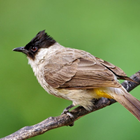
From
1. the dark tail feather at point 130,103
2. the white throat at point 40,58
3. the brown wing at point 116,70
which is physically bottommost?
the dark tail feather at point 130,103

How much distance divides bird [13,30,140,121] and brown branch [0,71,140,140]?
0.25 ft

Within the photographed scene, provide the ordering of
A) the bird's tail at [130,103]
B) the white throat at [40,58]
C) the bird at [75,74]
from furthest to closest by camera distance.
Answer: the white throat at [40,58], the bird at [75,74], the bird's tail at [130,103]

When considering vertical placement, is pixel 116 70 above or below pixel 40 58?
below

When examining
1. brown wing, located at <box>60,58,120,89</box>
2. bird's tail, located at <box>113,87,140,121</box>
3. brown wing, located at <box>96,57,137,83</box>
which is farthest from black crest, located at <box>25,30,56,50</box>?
bird's tail, located at <box>113,87,140,121</box>

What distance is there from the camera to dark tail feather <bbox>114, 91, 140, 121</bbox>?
2555mm

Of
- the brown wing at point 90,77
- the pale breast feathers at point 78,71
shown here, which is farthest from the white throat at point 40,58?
the brown wing at point 90,77

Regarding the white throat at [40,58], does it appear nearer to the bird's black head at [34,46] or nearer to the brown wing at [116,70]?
the bird's black head at [34,46]

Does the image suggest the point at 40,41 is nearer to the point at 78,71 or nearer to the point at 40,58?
the point at 40,58

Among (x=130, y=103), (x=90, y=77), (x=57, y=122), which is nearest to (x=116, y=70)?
(x=90, y=77)

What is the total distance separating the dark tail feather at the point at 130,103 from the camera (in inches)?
101

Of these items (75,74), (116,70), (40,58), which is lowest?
(116,70)

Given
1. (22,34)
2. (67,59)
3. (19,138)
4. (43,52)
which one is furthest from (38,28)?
(19,138)

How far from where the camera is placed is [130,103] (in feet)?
8.63

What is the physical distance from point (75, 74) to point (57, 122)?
1.51 ft
